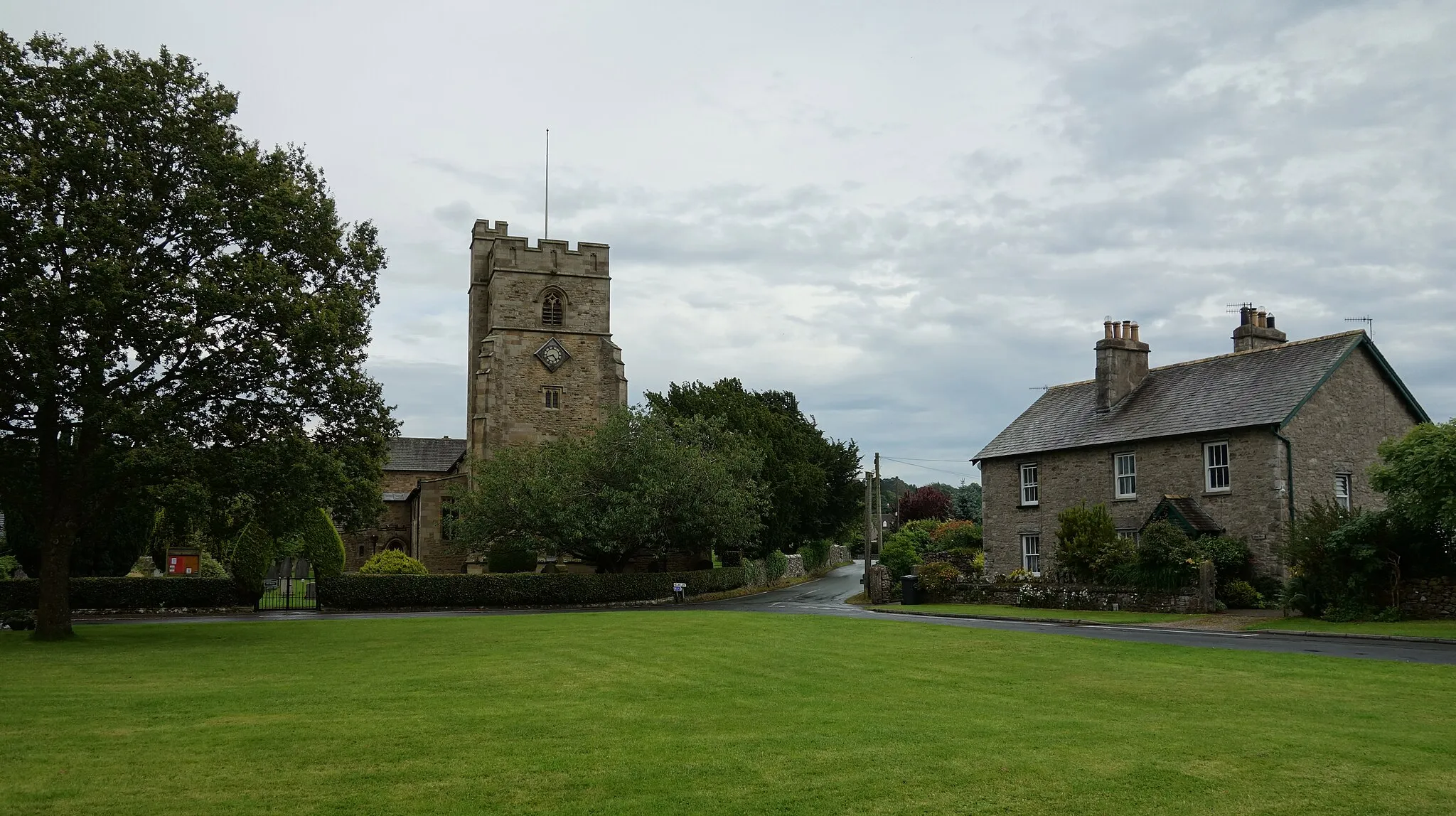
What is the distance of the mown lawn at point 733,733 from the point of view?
767 centimetres

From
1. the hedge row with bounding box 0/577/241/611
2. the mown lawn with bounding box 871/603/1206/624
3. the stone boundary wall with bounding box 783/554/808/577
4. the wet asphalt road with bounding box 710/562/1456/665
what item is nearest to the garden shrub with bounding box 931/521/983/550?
the stone boundary wall with bounding box 783/554/808/577

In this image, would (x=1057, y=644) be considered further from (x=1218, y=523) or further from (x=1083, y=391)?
(x=1083, y=391)

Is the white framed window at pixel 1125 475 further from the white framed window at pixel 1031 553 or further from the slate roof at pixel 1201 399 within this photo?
the white framed window at pixel 1031 553

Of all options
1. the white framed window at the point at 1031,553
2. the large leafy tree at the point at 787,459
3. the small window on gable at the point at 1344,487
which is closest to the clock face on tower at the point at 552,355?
the large leafy tree at the point at 787,459

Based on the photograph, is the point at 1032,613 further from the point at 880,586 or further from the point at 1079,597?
the point at 880,586

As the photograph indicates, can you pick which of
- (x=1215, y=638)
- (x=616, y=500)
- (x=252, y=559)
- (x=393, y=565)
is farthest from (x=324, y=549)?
(x=1215, y=638)

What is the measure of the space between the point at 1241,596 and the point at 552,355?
3981 centimetres

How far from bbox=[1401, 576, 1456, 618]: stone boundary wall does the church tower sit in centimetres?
4080

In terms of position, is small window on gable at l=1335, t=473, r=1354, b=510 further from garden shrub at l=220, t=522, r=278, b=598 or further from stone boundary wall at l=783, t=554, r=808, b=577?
stone boundary wall at l=783, t=554, r=808, b=577

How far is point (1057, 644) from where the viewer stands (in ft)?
64.1

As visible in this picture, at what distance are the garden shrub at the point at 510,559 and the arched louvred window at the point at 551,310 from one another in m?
17.2

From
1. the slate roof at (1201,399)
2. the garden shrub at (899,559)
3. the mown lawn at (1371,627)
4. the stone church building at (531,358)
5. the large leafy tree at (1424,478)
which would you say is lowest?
the mown lawn at (1371,627)

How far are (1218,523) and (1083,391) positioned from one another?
9412 mm

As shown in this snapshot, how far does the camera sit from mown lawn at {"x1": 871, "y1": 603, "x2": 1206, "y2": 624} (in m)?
28.7
